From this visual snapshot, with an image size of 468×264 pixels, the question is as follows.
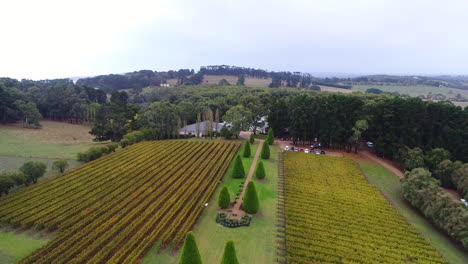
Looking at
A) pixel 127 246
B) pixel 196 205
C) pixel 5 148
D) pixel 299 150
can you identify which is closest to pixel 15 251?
pixel 127 246

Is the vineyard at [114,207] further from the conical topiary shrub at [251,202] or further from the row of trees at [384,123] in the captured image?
the row of trees at [384,123]

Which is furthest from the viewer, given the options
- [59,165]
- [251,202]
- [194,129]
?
[194,129]

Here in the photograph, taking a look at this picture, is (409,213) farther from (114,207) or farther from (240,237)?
(114,207)

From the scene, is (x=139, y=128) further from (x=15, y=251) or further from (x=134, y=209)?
(x=15, y=251)

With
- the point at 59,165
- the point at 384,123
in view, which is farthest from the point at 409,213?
the point at 59,165

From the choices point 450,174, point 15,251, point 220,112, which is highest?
point 220,112

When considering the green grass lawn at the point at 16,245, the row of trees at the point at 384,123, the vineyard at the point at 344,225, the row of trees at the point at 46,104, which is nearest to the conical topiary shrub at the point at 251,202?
the vineyard at the point at 344,225

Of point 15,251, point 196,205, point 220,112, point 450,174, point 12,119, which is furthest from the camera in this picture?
point 220,112
